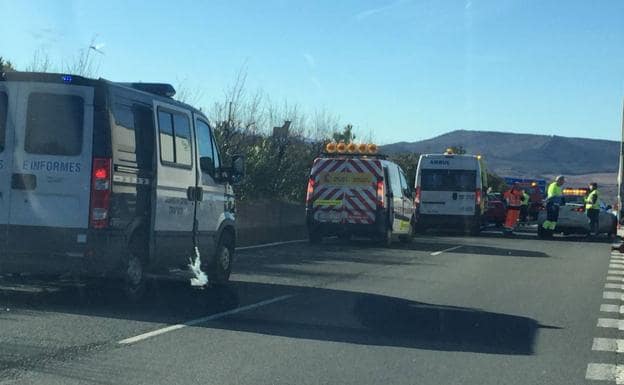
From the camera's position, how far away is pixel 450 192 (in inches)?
1168

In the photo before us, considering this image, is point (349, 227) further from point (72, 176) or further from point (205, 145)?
point (72, 176)

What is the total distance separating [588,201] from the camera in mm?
28625

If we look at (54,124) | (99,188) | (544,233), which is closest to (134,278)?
(99,188)

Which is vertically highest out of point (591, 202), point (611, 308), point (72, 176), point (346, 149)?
point (346, 149)

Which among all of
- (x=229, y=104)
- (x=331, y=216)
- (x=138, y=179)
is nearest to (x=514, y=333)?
(x=138, y=179)

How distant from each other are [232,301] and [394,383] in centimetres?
444

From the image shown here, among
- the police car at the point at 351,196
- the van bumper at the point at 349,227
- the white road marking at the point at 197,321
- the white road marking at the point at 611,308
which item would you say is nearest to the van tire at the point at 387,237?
the police car at the point at 351,196

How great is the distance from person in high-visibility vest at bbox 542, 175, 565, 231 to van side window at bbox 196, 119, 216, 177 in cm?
1662

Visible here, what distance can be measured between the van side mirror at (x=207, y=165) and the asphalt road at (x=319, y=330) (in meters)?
1.53

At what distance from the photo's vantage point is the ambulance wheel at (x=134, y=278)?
1051 centimetres

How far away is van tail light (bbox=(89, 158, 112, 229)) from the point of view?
999 centimetres

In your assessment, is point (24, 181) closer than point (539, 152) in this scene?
Yes

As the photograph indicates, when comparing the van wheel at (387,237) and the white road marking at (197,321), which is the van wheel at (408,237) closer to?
the van wheel at (387,237)

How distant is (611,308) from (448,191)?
17.8 meters
